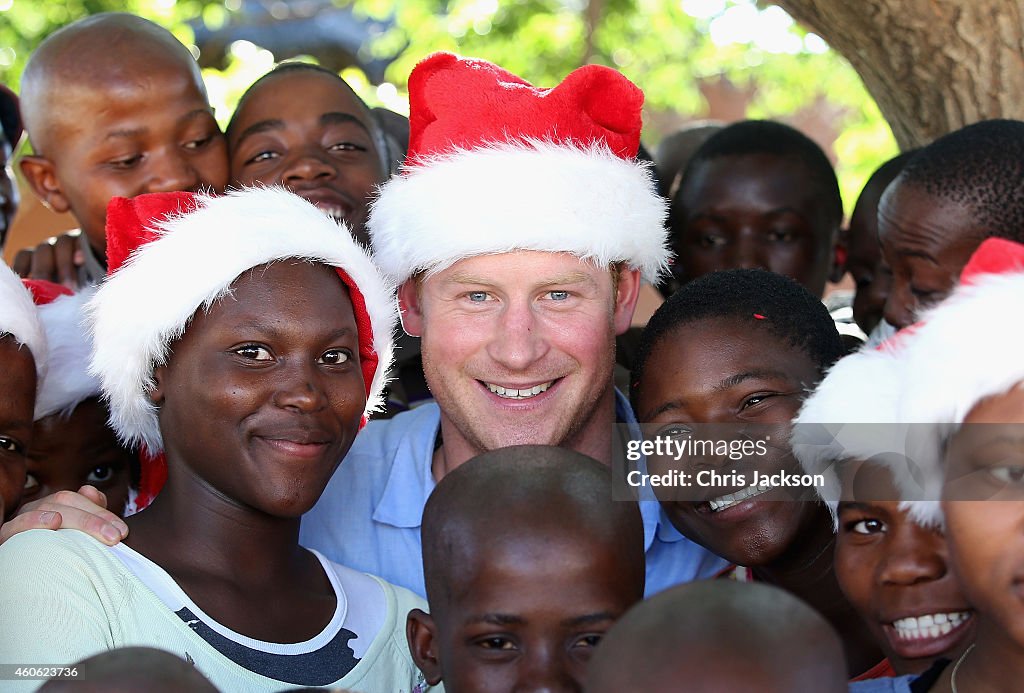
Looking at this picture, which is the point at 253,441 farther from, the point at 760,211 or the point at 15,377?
the point at 760,211

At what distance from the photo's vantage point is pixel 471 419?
3607 millimetres

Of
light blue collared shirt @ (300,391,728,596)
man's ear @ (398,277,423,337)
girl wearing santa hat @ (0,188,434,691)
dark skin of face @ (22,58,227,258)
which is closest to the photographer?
girl wearing santa hat @ (0,188,434,691)

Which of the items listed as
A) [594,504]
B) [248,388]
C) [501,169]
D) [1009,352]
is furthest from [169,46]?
[1009,352]

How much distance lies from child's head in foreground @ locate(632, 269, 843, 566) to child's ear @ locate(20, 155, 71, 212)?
2.32m

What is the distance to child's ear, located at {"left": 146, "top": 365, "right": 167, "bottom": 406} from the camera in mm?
3074

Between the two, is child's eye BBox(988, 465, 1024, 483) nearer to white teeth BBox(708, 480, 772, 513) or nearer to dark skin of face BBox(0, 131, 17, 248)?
white teeth BBox(708, 480, 772, 513)

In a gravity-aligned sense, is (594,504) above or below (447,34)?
below

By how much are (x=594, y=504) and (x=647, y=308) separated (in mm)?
5103

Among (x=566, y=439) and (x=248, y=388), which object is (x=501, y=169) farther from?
(x=248, y=388)

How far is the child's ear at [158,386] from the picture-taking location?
3.07 metres

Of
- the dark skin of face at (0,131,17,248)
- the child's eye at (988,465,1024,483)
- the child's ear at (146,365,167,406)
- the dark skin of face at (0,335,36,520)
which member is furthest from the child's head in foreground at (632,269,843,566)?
the dark skin of face at (0,131,17,248)

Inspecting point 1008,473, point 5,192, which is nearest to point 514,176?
point 1008,473

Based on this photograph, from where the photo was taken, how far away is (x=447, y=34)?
9.53 metres

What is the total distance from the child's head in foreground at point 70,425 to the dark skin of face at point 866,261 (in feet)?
9.81
